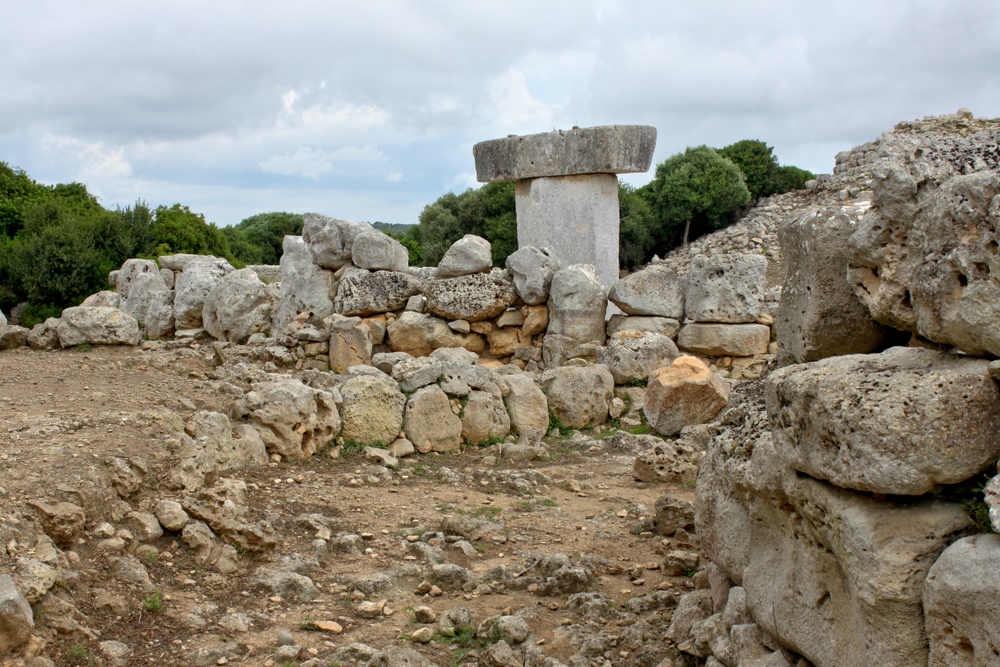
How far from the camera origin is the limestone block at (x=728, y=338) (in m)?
10.4

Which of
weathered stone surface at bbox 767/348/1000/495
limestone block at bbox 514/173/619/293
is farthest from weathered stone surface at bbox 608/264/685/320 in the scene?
weathered stone surface at bbox 767/348/1000/495

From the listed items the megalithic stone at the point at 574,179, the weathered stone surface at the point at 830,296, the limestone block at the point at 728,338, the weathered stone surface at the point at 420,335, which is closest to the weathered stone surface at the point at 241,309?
the weathered stone surface at the point at 420,335

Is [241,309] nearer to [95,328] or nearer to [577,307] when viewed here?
[95,328]

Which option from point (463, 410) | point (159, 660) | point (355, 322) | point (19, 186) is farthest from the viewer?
point (19, 186)

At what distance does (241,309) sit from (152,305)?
1.59m

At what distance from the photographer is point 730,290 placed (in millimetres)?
10430

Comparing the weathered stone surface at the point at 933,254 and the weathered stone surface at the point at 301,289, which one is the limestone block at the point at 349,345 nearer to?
the weathered stone surface at the point at 301,289

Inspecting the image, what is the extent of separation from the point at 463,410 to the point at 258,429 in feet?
6.19

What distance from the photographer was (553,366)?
10664 mm

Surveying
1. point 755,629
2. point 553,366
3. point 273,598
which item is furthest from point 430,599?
point 553,366

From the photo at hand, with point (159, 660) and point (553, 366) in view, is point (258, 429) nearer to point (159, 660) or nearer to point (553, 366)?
point (159, 660)

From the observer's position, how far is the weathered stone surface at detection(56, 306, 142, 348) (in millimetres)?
10211

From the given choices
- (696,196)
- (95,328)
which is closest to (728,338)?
(95,328)

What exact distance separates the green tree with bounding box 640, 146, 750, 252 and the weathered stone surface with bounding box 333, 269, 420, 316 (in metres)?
17.3
